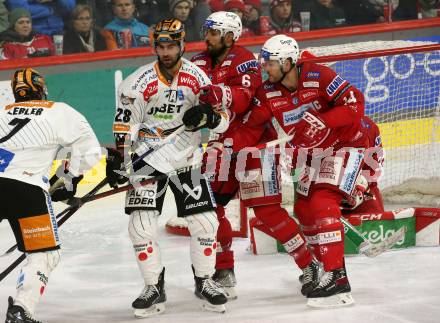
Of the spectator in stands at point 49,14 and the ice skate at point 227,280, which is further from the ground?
the spectator in stands at point 49,14

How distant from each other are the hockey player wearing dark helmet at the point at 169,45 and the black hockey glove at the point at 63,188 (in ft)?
2.09

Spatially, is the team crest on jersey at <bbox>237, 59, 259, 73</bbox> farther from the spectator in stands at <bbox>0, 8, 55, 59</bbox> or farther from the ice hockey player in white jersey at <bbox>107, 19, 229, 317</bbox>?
the spectator in stands at <bbox>0, 8, 55, 59</bbox>

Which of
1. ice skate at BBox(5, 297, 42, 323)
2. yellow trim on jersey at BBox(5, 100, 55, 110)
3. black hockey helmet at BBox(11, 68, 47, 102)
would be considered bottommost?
ice skate at BBox(5, 297, 42, 323)

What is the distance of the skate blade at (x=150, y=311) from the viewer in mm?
4402

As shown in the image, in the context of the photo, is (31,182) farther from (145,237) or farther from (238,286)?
(238,286)

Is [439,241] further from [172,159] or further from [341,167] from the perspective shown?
[172,159]

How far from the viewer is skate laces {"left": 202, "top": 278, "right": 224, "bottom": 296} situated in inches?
174

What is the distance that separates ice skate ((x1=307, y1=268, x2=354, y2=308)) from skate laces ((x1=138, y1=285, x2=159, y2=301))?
719 mm

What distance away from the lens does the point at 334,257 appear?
14.5 ft

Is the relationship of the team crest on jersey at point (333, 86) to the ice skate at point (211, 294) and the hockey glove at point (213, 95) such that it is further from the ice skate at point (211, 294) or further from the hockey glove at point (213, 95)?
the ice skate at point (211, 294)

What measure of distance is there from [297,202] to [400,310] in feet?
Result: 2.50

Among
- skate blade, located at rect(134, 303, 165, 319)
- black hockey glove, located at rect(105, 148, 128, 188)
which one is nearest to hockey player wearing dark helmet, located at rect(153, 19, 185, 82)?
black hockey glove, located at rect(105, 148, 128, 188)

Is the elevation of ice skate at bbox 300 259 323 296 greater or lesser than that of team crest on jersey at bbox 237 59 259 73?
lesser

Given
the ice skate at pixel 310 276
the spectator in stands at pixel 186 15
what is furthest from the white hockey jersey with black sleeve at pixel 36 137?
the spectator in stands at pixel 186 15
